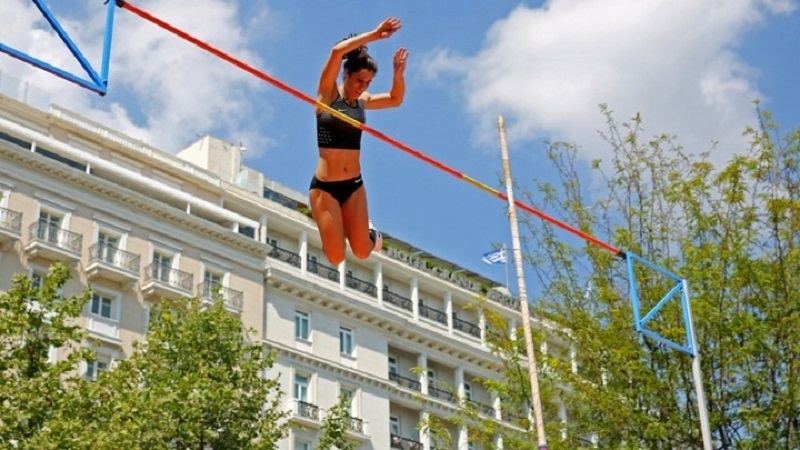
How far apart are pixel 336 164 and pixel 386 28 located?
101cm

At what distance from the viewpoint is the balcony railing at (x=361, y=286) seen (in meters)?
45.0

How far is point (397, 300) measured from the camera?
46781mm

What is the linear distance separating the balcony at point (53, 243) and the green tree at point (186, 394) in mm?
9970

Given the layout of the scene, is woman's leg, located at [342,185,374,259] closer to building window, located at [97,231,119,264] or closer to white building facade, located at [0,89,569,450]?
white building facade, located at [0,89,569,450]

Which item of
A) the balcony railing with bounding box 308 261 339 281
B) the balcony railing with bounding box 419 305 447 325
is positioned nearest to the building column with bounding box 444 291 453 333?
the balcony railing with bounding box 419 305 447 325

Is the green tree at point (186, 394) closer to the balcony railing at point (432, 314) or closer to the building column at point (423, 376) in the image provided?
the building column at point (423, 376)

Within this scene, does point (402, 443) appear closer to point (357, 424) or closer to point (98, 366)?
point (357, 424)

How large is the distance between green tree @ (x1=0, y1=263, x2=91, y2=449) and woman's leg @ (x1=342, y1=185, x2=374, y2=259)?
11.7m

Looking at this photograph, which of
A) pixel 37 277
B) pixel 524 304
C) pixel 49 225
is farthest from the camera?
pixel 49 225

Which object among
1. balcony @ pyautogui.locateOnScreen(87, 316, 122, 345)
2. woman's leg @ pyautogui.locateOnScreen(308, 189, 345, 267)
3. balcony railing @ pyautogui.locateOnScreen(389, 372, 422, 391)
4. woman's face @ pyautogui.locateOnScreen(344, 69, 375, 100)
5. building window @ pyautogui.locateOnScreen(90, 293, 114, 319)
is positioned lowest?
woman's leg @ pyautogui.locateOnScreen(308, 189, 345, 267)

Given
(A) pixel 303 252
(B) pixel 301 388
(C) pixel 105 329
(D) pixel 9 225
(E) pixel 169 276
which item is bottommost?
(C) pixel 105 329

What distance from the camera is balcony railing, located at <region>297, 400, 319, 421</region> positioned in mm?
40562

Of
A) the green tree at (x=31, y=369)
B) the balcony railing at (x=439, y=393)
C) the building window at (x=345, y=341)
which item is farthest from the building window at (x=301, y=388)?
the green tree at (x=31, y=369)

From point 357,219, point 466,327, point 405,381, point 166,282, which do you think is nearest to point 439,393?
point 405,381
